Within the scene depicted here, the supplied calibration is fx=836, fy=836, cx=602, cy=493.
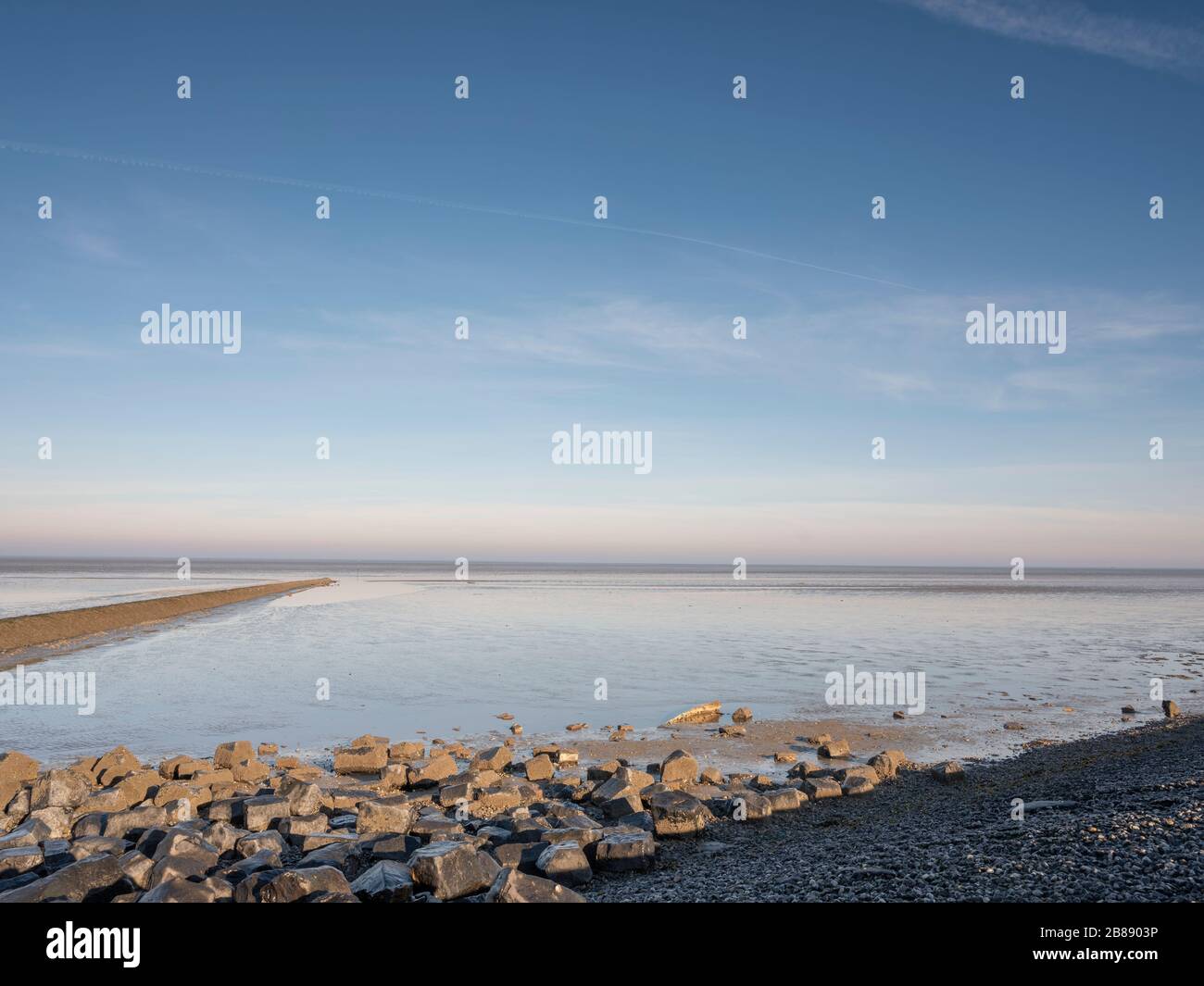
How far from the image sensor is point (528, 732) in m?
17.8

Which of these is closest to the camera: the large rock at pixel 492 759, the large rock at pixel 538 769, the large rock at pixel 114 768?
the large rock at pixel 114 768

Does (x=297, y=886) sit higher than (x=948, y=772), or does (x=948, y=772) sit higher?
(x=297, y=886)

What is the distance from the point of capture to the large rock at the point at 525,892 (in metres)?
7.71

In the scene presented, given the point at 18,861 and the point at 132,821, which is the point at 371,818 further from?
the point at 18,861

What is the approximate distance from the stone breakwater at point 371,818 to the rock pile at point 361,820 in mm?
21

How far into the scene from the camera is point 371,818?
10.7 m

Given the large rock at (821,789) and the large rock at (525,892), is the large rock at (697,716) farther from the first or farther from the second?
the large rock at (525,892)

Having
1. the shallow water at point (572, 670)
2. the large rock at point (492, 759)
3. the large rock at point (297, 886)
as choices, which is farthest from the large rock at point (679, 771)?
the large rock at point (297, 886)

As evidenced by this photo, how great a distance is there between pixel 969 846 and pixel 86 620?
134 ft

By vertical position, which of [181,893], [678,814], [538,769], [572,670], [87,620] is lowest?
[572,670]

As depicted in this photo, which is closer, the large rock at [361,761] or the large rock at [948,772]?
the large rock at [948,772]

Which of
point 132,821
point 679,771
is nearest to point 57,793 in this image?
point 132,821
